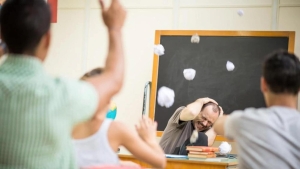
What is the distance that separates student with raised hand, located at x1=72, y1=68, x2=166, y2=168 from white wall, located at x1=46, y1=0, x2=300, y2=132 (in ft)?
13.1

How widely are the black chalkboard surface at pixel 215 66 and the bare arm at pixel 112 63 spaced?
4379 mm

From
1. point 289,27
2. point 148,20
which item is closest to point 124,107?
point 148,20

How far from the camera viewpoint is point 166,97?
530 cm

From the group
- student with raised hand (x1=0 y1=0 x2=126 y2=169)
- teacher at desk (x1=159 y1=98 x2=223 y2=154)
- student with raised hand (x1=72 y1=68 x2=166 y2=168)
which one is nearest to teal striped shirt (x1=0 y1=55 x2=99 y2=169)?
student with raised hand (x1=0 y1=0 x2=126 y2=169)

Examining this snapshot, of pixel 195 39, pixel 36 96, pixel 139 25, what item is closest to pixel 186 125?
pixel 195 39

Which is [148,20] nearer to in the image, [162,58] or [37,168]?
[162,58]

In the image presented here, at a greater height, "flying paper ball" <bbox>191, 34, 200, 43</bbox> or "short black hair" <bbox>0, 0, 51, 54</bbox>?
"flying paper ball" <bbox>191, 34, 200, 43</bbox>

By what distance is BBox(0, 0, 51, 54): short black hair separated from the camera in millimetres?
993

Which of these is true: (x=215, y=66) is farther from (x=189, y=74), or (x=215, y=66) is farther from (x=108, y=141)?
(x=108, y=141)

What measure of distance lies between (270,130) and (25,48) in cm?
92

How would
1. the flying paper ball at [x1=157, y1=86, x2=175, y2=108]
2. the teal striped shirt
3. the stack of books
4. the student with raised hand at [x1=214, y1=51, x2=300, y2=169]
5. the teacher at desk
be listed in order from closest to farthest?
1. the teal striped shirt
2. the student with raised hand at [x1=214, y1=51, x2=300, y2=169]
3. the stack of books
4. the teacher at desk
5. the flying paper ball at [x1=157, y1=86, x2=175, y2=108]

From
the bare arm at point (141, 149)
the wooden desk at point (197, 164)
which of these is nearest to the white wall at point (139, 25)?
the wooden desk at point (197, 164)

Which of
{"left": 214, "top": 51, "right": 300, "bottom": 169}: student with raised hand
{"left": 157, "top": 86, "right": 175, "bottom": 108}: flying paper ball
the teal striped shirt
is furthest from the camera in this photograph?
{"left": 157, "top": 86, "right": 175, "bottom": 108}: flying paper ball

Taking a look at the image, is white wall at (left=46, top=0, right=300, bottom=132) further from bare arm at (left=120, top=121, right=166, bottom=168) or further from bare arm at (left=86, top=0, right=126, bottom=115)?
bare arm at (left=86, top=0, right=126, bottom=115)
